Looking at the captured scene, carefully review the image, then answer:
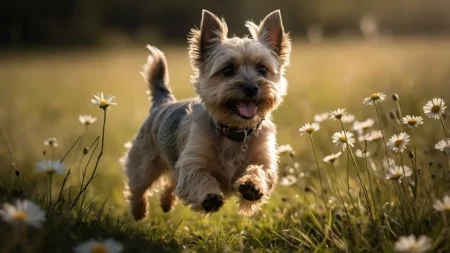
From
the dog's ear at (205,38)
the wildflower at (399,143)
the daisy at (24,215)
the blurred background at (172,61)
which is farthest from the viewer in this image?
the blurred background at (172,61)

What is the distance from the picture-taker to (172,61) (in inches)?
1136

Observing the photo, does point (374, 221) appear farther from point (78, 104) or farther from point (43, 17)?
point (43, 17)

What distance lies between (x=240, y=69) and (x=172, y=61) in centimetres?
2411

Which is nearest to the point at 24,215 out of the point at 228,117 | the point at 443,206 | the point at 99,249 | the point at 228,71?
the point at 99,249

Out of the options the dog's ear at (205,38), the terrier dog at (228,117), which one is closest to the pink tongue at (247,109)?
the terrier dog at (228,117)

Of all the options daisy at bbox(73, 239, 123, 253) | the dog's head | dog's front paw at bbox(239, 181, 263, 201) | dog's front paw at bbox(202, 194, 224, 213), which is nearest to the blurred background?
the dog's head

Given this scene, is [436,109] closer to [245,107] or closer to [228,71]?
[245,107]

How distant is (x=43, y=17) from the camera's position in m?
39.9

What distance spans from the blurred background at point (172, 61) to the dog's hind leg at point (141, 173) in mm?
874

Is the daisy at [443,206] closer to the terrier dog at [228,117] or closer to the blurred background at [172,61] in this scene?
the terrier dog at [228,117]

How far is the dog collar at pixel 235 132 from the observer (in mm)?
4875

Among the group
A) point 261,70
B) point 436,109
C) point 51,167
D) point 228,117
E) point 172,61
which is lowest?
point 172,61

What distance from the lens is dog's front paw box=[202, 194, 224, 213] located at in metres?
3.99

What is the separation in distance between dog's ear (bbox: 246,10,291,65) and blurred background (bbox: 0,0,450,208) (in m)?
1.08
